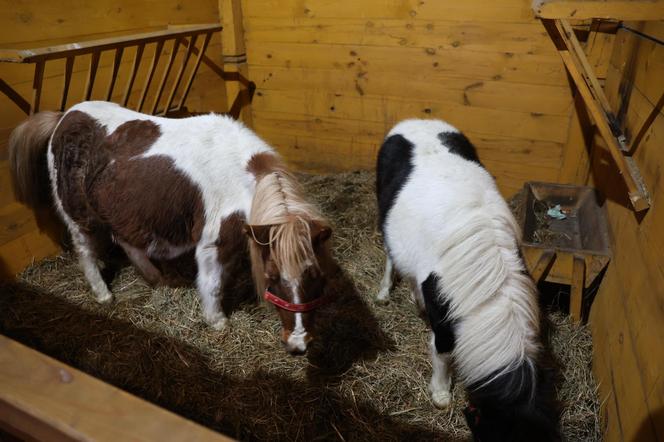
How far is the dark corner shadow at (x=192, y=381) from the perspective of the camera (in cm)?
211

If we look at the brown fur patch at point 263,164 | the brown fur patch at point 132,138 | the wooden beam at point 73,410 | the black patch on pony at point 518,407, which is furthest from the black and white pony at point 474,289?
the brown fur patch at point 132,138

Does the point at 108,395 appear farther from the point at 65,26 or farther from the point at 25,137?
the point at 65,26

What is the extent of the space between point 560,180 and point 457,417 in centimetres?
249

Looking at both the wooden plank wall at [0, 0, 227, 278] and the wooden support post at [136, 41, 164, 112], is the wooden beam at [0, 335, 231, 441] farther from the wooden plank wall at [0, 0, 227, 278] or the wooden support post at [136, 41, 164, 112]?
the wooden support post at [136, 41, 164, 112]

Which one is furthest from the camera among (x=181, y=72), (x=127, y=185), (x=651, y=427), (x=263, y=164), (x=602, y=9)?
(x=181, y=72)

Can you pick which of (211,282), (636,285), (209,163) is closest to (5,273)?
(211,282)

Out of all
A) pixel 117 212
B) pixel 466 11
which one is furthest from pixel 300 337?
pixel 466 11

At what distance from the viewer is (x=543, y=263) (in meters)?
2.45

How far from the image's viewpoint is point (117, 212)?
102 inches

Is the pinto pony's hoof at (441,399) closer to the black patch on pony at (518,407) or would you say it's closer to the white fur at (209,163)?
the black patch on pony at (518,407)

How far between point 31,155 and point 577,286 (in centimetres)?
359

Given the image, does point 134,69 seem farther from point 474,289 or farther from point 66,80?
point 474,289

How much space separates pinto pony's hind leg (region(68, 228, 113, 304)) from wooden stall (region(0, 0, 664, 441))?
525mm

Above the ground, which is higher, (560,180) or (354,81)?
(354,81)
